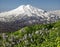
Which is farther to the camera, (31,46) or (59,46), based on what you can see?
(31,46)

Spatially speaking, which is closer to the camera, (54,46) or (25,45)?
(54,46)

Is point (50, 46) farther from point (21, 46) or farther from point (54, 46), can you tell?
point (21, 46)

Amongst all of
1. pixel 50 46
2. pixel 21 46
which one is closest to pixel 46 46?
pixel 50 46

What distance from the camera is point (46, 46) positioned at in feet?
455

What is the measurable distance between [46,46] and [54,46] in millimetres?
7860

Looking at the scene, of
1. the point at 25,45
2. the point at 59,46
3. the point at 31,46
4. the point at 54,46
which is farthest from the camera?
the point at 25,45

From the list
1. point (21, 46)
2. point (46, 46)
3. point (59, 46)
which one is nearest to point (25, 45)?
point (21, 46)

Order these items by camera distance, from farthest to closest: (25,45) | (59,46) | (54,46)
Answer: (25,45) < (54,46) < (59,46)

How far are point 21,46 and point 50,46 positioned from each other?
61.9m

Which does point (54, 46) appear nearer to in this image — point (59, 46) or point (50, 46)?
point (50, 46)

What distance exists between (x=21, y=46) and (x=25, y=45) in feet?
11.0

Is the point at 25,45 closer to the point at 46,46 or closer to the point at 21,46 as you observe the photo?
the point at 21,46

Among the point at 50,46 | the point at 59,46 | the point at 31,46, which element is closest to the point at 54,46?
the point at 50,46

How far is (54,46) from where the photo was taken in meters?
132
